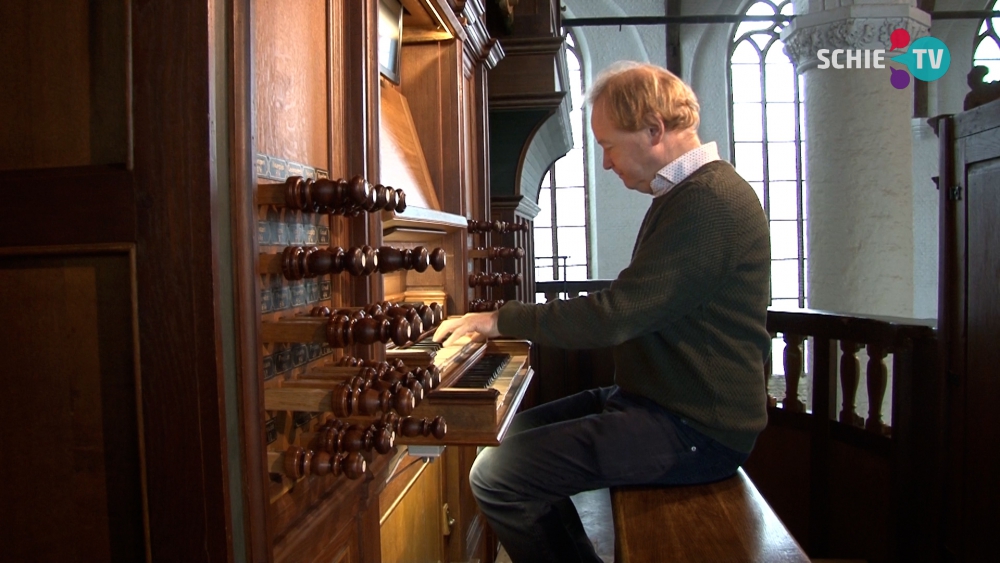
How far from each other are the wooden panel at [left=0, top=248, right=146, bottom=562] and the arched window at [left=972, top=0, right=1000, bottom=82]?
41.9ft

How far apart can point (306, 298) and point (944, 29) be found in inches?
479

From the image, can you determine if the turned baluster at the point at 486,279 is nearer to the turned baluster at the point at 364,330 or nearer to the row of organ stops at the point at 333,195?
the row of organ stops at the point at 333,195

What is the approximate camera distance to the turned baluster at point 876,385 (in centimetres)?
315

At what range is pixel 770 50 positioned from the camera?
442 inches

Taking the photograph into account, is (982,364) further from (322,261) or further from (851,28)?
(851,28)

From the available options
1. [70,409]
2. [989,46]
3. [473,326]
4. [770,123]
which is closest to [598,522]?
[473,326]

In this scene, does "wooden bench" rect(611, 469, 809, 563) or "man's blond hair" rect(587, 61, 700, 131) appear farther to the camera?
"man's blond hair" rect(587, 61, 700, 131)

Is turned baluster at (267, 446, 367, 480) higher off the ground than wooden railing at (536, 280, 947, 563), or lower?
higher

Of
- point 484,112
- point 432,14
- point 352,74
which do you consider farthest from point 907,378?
point 352,74

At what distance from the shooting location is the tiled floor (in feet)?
11.7

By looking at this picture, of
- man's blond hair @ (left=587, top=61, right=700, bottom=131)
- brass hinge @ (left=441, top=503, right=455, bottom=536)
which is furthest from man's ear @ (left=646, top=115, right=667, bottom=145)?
brass hinge @ (left=441, top=503, right=455, bottom=536)

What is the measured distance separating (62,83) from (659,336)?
1423mm

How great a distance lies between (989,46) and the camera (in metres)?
11.1

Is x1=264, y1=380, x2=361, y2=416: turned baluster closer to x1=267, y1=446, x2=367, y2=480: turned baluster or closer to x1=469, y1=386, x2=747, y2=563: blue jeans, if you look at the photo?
x1=267, y1=446, x2=367, y2=480: turned baluster
